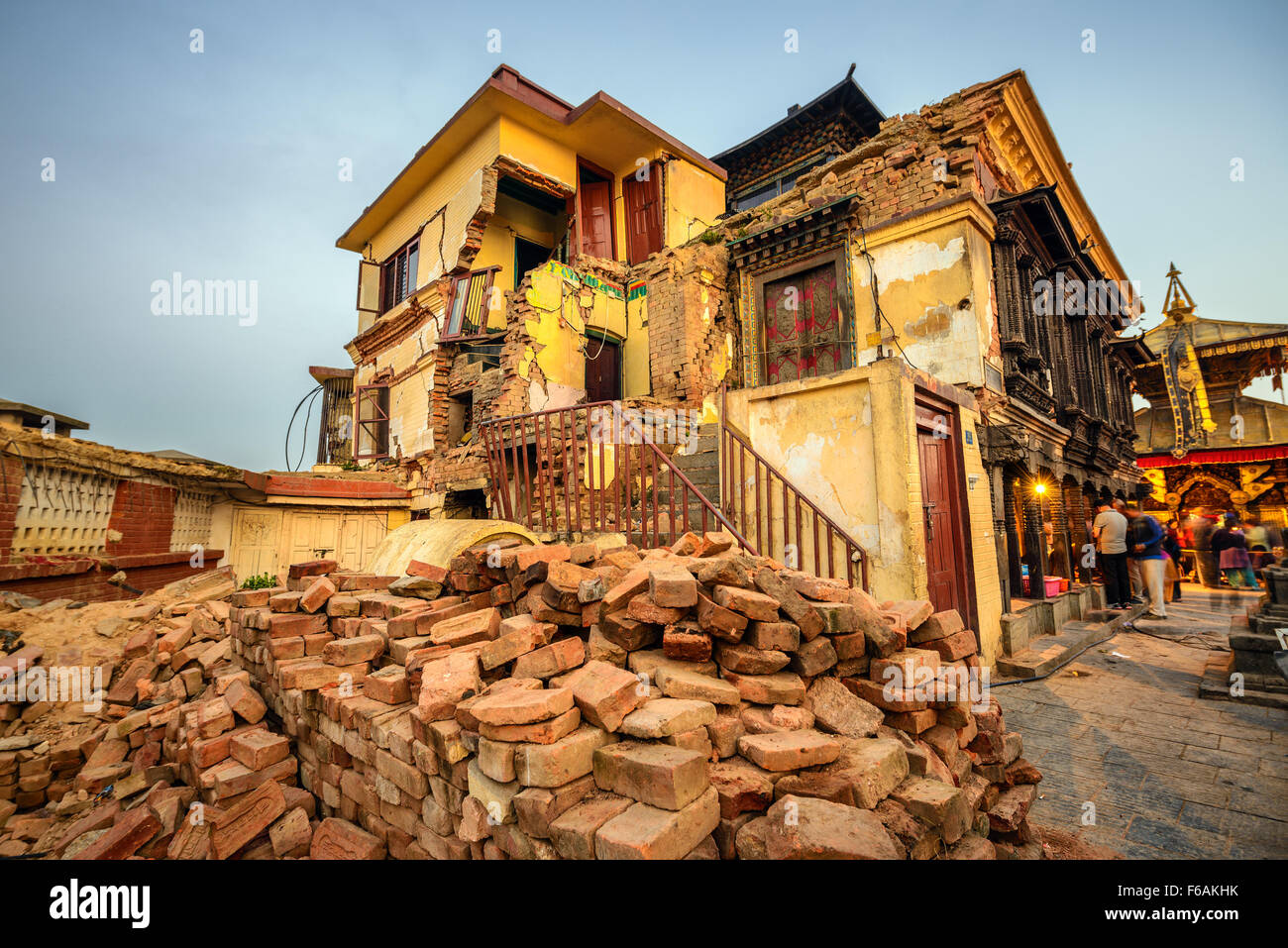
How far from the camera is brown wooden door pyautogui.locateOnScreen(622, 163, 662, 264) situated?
46.1ft

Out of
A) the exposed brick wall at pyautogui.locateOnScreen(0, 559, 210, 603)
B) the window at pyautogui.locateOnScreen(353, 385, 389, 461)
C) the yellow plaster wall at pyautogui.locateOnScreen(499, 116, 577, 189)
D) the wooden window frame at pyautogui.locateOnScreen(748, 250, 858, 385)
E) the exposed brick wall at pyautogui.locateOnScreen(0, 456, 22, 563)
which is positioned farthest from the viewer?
the window at pyautogui.locateOnScreen(353, 385, 389, 461)

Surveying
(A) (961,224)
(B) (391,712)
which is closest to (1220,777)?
(B) (391,712)

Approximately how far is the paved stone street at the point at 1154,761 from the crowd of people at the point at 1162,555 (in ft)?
12.6

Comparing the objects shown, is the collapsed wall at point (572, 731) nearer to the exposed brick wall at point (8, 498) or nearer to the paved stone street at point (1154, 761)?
the paved stone street at point (1154, 761)

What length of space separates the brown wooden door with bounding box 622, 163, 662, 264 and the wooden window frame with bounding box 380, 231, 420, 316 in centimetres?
629

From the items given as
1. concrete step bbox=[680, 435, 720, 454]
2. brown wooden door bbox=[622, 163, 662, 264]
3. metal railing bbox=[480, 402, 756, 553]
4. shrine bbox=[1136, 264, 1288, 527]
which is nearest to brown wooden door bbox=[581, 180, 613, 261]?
brown wooden door bbox=[622, 163, 662, 264]

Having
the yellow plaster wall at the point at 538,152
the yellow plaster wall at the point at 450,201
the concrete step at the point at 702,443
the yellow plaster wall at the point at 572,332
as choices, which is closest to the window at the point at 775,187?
the yellow plaster wall at the point at 572,332

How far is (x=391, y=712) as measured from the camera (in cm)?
305

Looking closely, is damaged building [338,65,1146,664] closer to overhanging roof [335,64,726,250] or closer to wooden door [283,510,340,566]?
overhanging roof [335,64,726,250]

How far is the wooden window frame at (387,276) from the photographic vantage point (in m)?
15.2

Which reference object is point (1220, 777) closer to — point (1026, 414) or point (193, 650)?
point (1026, 414)

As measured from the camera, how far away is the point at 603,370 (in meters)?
13.5

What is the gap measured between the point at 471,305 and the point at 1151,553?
15324 millimetres

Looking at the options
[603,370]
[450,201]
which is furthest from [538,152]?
[603,370]
